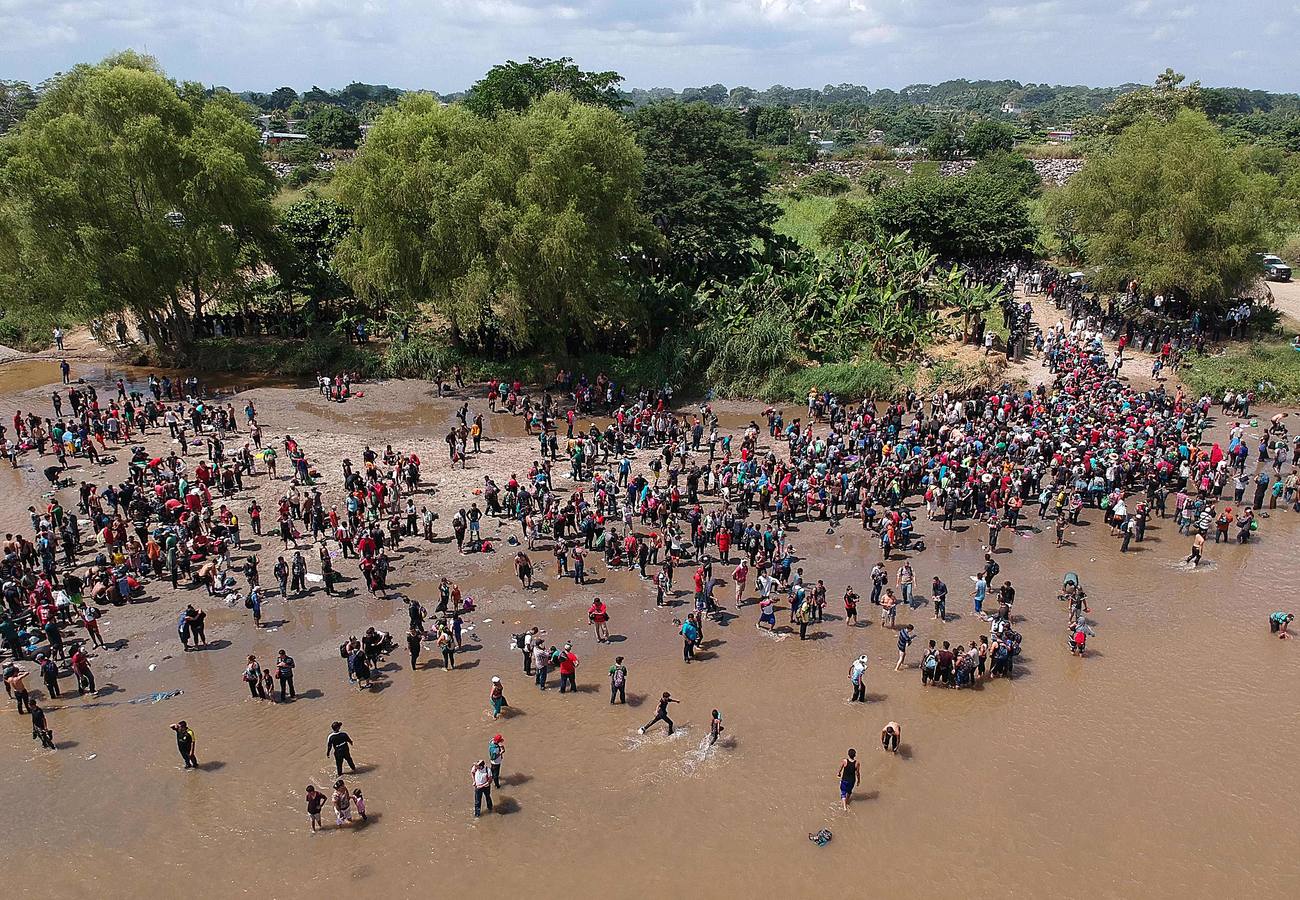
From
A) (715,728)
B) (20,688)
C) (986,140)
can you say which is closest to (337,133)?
(986,140)

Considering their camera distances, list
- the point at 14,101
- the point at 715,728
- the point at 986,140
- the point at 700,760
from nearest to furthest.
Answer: the point at 700,760 < the point at 715,728 < the point at 986,140 < the point at 14,101

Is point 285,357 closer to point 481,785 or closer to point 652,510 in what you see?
point 652,510

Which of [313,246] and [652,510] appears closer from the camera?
[652,510]

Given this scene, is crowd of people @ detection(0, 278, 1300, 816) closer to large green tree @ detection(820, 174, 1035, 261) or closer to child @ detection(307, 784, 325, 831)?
child @ detection(307, 784, 325, 831)

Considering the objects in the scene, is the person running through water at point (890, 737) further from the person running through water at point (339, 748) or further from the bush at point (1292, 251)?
the bush at point (1292, 251)

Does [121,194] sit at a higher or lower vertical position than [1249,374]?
higher
